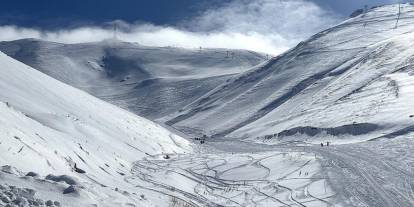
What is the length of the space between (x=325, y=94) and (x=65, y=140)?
86.1 metres

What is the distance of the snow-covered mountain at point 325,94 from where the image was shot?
7344 centimetres

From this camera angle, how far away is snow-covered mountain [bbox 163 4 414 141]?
7344cm

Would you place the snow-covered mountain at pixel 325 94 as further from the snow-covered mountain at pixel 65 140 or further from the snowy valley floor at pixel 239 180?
the snowy valley floor at pixel 239 180

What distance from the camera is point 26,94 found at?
131ft

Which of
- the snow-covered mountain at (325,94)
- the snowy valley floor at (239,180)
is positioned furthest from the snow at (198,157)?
the snow-covered mountain at (325,94)

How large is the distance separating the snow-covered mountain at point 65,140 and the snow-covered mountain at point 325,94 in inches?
925

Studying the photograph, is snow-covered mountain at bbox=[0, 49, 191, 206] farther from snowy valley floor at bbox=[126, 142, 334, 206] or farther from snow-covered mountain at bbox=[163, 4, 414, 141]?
snow-covered mountain at bbox=[163, 4, 414, 141]

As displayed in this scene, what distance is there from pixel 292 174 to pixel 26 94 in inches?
763

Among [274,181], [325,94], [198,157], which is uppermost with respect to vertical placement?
[325,94]

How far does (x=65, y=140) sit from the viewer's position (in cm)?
3031

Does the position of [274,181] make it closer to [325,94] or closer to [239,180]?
[239,180]

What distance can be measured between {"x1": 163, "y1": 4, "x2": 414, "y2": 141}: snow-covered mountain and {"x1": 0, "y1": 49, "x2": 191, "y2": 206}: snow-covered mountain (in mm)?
23490

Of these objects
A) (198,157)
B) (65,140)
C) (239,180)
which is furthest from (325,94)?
(65,140)

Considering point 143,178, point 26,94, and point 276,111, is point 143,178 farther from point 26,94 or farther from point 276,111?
point 276,111
